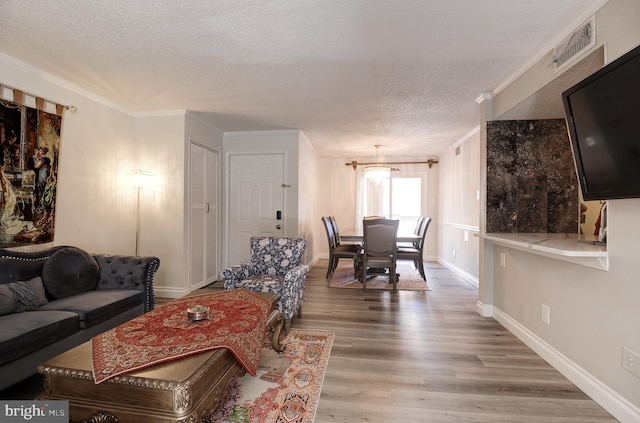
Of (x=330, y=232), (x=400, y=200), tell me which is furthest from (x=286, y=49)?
(x=400, y=200)


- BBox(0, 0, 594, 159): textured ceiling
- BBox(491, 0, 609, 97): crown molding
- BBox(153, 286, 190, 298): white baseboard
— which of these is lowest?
BBox(153, 286, 190, 298): white baseboard

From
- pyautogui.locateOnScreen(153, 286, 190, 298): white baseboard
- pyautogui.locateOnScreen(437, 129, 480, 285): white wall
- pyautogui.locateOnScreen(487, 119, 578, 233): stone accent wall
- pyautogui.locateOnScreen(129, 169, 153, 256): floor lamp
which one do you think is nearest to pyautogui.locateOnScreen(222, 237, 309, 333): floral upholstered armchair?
pyautogui.locateOnScreen(153, 286, 190, 298): white baseboard

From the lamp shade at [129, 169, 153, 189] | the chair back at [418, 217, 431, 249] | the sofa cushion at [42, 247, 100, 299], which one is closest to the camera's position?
the sofa cushion at [42, 247, 100, 299]

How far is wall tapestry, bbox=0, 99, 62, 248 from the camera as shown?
2.60 meters

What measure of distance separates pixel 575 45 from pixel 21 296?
4.38m

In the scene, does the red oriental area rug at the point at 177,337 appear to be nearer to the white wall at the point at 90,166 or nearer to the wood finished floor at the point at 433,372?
the wood finished floor at the point at 433,372

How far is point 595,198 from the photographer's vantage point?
179cm

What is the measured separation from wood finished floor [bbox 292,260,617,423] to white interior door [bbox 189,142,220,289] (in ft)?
6.21

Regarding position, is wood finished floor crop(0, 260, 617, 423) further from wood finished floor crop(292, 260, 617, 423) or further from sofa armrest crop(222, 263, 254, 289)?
sofa armrest crop(222, 263, 254, 289)

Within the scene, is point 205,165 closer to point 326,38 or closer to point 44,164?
point 44,164

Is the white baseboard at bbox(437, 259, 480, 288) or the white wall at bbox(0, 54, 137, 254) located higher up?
the white wall at bbox(0, 54, 137, 254)

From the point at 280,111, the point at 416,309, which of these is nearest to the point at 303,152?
the point at 280,111

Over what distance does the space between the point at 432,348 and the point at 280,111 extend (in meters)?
3.28

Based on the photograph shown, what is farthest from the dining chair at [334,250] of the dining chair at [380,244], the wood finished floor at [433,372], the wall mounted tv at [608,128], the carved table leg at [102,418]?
the carved table leg at [102,418]
